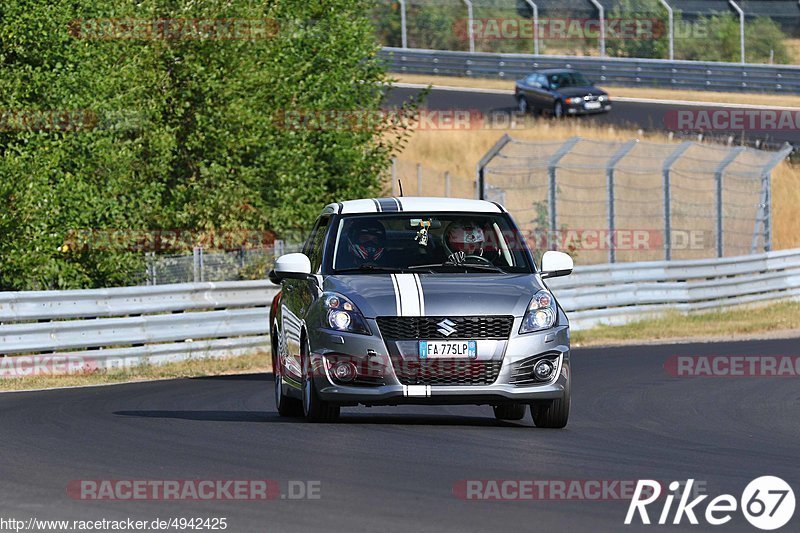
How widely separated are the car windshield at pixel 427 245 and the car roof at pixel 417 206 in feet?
0.19

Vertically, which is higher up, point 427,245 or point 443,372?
point 427,245

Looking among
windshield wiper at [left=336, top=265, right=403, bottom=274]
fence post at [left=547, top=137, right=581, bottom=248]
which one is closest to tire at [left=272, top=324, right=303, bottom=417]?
windshield wiper at [left=336, top=265, right=403, bottom=274]

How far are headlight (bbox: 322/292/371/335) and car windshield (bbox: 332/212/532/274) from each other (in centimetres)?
59

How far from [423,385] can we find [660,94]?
4102 cm

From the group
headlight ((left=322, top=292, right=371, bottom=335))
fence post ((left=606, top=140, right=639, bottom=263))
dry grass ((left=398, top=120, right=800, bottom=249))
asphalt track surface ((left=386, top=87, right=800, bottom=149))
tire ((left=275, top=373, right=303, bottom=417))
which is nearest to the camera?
headlight ((left=322, top=292, right=371, bottom=335))

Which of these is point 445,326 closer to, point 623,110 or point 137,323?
point 137,323

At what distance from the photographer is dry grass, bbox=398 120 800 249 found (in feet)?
126

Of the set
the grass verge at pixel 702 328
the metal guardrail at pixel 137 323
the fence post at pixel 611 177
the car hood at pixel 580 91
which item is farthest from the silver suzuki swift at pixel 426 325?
the car hood at pixel 580 91

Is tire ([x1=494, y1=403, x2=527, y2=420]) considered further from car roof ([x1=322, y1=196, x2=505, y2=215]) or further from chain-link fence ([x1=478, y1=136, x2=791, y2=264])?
chain-link fence ([x1=478, y1=136, x2=791, y2=264])

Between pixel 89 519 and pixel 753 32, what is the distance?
182 ft

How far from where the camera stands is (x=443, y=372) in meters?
10.8

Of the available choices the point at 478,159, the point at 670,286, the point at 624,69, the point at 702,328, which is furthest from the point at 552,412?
the point at 624,69

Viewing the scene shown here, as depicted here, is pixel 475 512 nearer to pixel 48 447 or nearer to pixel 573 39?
pixel 48 447

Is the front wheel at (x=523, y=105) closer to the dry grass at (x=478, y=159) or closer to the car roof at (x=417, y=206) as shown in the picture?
the dry grass at (x=478, y=159)
